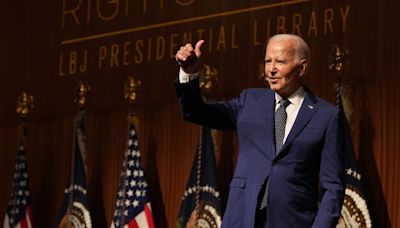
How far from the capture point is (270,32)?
7152 millimetres

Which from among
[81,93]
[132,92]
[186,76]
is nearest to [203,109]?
[186,76]

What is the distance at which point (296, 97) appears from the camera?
4.36 metres

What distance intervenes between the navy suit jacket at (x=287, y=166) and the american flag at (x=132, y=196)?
3.24 m

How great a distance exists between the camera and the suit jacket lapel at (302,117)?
421cm

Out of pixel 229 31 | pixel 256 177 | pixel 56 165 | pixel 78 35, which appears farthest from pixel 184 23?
pixel 256 177

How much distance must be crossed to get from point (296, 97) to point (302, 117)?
124 mm

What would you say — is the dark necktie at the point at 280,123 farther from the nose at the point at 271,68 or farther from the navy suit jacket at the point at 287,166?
the nose at the point at 271,68

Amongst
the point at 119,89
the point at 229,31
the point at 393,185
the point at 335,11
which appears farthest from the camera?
the point at 119,89

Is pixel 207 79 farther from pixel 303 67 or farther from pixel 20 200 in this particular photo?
pixel 303 67

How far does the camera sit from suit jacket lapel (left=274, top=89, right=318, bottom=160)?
4.21 meters

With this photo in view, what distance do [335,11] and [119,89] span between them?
195cm

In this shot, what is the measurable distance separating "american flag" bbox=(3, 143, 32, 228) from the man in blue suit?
409 cm

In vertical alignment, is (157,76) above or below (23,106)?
above

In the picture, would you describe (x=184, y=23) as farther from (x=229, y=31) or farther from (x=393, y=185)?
(x=393, y=185)
